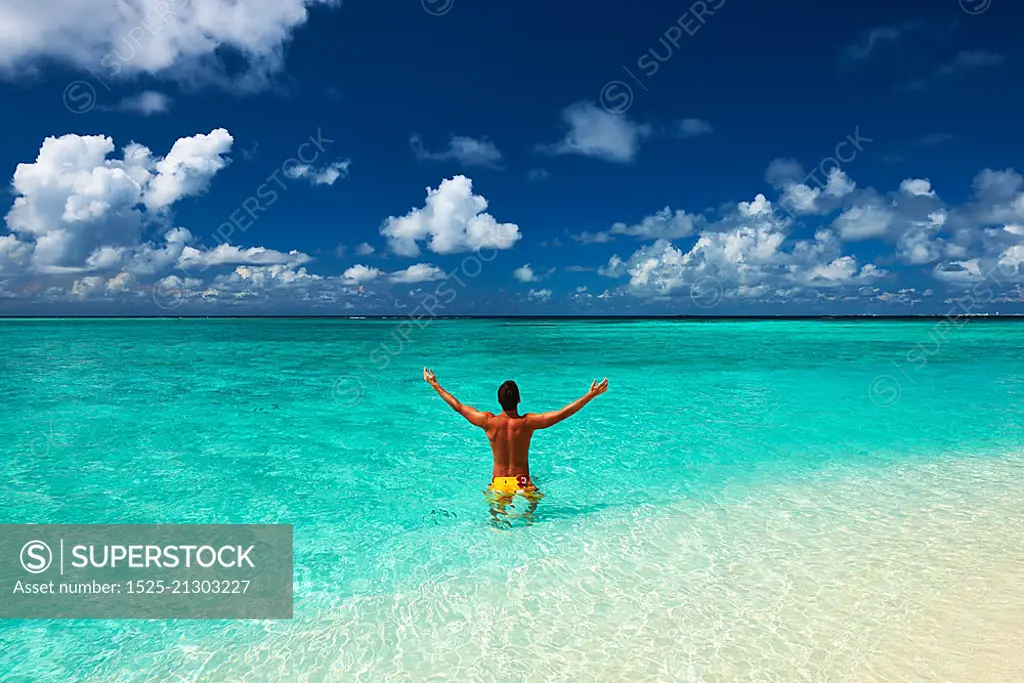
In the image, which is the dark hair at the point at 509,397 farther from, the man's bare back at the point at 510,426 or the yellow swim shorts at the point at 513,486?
the yellow swim shorts at the point at 513,486

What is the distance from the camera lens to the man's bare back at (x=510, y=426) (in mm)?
6223

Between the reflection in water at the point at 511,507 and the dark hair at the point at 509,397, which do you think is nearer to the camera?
the dark hair at the point at 509,397

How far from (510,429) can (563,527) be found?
1.40 metres

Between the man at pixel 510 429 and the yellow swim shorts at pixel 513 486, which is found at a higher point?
the man at pixel 510 429

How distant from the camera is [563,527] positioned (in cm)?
650

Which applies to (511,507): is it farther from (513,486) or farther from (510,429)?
(510,429)

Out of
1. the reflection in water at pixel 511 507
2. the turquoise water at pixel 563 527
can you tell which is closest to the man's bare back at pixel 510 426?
the reflection in water at pixel 511 507

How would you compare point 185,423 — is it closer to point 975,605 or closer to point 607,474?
point 607,474

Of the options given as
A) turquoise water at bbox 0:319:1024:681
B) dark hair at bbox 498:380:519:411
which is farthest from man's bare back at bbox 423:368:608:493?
turquoise water at bbox 0:319:1024:681

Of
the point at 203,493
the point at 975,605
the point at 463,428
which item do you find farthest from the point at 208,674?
the point at 463,428

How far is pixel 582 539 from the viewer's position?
6.14 metres

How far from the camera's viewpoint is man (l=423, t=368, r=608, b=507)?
6223 mm

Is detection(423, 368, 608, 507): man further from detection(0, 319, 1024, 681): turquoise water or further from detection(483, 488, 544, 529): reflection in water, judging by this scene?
detection(0, 319, 1024, 681): turquoise water

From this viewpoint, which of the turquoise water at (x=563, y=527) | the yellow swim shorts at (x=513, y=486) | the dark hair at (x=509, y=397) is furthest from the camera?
the yellow swim shorts at (x=513, y=486)
